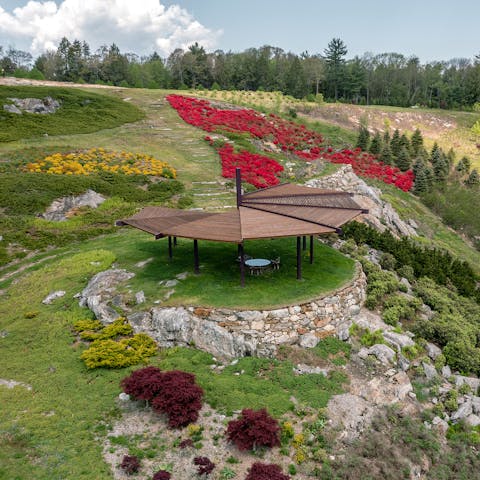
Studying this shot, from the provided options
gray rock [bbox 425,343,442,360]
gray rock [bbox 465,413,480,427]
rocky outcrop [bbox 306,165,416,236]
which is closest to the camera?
gray rock [bbox 465,413,480,427]

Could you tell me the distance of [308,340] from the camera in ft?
51.3

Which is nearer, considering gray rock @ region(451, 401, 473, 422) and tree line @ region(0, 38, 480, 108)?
gray rock @ region(451, 401, 473, 422)

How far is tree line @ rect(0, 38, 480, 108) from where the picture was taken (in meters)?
98.5

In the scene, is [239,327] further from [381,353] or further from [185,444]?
[381,353]

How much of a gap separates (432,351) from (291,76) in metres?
91.4

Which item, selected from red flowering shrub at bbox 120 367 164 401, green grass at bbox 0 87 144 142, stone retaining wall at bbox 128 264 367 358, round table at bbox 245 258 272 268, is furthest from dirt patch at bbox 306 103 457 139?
red flowering shrub at bbox 120 367 164 401

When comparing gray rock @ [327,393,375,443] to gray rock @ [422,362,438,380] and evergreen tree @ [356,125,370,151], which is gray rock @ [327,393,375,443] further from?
evergreen tree @ [356,125,370,151]

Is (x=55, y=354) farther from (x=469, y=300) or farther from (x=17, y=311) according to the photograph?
(x=469, y=300)

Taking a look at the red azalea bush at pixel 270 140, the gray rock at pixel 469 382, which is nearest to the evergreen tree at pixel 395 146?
the red azalea bush at pixel 270 140

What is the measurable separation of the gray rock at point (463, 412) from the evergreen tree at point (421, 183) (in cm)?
4017

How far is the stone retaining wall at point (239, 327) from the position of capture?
599 inches

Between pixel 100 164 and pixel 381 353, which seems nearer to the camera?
pixel 381 353

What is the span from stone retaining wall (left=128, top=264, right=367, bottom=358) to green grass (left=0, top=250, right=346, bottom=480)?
0.59 meters

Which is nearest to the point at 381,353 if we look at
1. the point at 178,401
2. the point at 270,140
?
the point at 178,401
